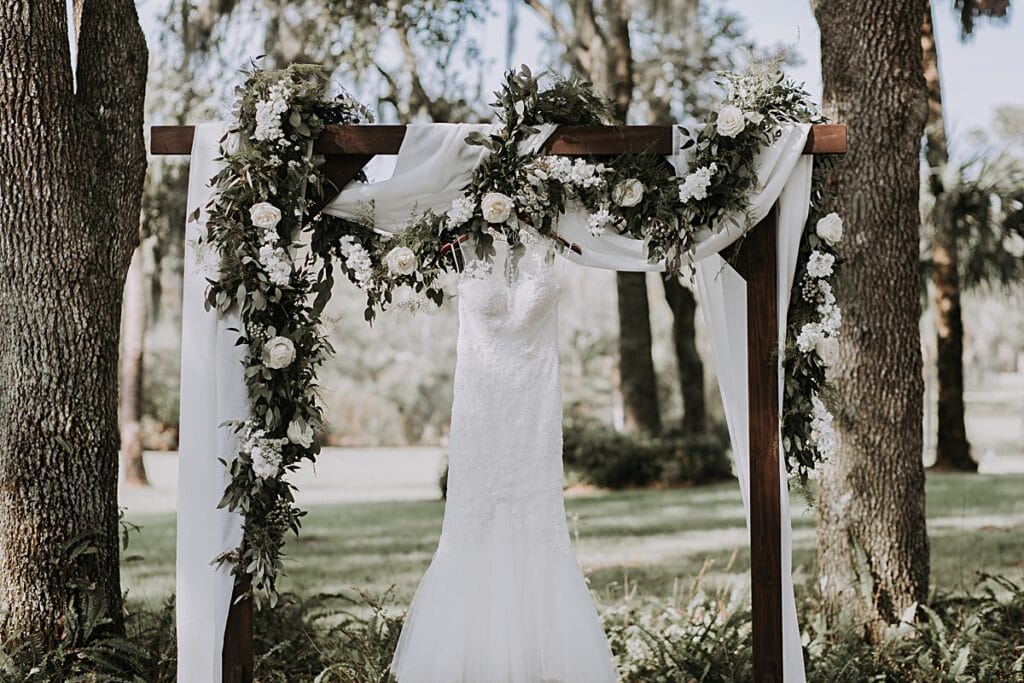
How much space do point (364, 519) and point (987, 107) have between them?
2330 centimetres

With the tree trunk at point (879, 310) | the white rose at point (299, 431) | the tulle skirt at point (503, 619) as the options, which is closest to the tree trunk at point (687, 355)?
the tree trunk at point (879, 310)

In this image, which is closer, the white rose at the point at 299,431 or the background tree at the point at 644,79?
the white rose at the point at 299,431

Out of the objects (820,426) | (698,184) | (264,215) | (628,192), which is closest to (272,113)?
(264,215)

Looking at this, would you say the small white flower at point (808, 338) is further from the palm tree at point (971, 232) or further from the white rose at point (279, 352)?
the palm tree at point (971, 232)

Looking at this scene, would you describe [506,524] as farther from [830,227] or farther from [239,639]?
[830,227]

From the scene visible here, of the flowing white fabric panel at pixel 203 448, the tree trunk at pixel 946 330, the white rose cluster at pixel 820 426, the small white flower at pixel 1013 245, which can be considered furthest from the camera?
the tree trunk at pixel 946 330

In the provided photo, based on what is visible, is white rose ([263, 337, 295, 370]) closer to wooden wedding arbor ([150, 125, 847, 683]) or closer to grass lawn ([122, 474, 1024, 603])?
wooden wedding arbor ([150, 125, 847, 683])

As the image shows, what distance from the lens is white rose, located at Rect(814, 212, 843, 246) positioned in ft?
12.1

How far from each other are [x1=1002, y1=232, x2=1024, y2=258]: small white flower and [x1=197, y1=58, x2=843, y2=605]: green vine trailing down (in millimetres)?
6619

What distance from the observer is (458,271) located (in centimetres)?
A: 382

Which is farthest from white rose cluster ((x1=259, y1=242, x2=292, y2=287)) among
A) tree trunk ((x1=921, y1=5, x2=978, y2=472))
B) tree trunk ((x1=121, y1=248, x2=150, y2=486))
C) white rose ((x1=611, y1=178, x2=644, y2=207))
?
tree trunk ((x1=121, y1=248, x2=150, y2=486))

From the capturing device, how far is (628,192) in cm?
363

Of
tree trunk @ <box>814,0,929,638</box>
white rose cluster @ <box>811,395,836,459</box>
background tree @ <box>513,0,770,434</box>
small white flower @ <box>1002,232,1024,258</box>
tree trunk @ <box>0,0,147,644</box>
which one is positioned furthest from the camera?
background tree @ <box>513,0,770,434</box>

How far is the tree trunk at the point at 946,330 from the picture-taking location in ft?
31.7
